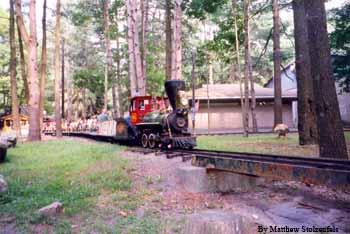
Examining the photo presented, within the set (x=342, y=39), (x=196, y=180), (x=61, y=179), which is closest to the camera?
(x=196, y=180)

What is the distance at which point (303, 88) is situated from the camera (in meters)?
13.5

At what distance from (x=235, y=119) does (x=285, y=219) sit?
26438mm

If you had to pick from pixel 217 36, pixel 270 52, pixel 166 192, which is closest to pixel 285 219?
pixel 166 192

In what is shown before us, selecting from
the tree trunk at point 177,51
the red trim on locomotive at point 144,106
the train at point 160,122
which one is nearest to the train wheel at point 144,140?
the train at point 160,122

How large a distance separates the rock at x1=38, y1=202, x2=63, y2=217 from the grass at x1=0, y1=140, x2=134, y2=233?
0.32 ft

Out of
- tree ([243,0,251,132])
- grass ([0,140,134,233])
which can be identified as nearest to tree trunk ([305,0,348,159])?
grass ([0,140,134,233])

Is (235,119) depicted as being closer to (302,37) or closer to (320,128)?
(302,37)

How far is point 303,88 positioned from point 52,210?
10525 millimetres

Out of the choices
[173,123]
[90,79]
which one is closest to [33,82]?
[173,123]

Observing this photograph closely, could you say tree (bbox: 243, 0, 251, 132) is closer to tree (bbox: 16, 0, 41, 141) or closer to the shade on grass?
tree (bbox: 16, 0, 41, 141)

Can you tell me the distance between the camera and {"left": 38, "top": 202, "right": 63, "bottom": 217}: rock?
5707mm

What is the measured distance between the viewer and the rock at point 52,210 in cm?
571

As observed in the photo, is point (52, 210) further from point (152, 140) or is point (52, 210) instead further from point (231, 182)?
point (152, 140)

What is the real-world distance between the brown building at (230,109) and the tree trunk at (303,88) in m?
16.1
